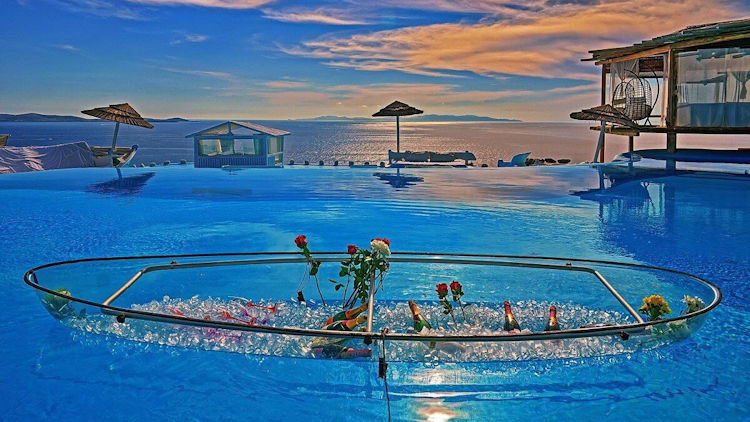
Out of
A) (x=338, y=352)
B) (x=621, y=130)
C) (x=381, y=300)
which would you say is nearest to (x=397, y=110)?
(x=621, y=130)

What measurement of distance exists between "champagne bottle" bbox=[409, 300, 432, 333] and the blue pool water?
0.74m

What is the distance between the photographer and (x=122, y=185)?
19688 mm

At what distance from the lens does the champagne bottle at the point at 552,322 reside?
6.47 m

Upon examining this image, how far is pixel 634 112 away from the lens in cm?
2228

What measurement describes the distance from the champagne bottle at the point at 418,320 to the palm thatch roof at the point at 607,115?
1646 cm

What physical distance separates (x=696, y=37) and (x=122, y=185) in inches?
655

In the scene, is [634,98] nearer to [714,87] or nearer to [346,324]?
[714,87]

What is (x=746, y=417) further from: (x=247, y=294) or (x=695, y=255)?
(x=695, y=255)

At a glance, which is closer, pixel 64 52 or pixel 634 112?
pixel 634 112

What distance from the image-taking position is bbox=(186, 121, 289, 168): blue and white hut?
2620 cm

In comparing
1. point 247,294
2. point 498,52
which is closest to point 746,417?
point 247,294

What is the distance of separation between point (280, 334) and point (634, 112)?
19909 millimetres

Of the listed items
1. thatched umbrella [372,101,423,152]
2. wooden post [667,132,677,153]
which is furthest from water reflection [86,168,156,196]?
wooden post [667,132,677,153]

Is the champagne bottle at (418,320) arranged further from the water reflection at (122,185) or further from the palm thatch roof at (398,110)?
the palm thatch roof at (398,110)
